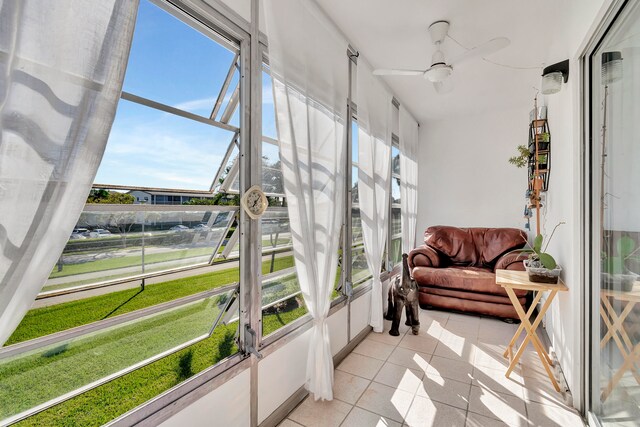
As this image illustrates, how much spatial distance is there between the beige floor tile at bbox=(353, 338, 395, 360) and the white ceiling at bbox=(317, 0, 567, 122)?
111 inches

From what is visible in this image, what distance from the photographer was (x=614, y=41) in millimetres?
1459

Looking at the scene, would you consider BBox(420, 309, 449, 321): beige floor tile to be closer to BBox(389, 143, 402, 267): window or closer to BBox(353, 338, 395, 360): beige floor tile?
BBox(389, 143, 402, 267): window

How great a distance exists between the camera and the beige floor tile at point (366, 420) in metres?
1.84

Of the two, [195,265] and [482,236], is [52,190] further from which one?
[482,236]

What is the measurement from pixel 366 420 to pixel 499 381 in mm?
1188

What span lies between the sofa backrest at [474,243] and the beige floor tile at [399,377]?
238cm

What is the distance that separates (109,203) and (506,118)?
5380mm

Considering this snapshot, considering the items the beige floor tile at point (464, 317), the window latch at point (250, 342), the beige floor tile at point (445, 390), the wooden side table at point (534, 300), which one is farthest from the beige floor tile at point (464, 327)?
the window latch at point (250, 342)

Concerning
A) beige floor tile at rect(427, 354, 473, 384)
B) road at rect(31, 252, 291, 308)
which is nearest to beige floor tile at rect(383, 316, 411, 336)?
beige floor tile at rect(427, 354, 473, 384)

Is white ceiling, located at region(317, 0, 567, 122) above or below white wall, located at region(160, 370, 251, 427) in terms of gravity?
above

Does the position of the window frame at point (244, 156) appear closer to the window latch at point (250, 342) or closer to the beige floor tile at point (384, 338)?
the window latch at point (250, 342)

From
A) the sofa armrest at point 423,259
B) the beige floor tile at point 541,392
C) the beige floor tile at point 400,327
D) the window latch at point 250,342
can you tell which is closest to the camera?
the window latch at point 250,342

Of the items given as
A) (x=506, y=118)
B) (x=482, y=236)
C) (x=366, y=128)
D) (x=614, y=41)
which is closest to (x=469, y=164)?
(x=506, y=118)

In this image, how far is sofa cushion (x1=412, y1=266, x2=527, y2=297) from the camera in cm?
355
